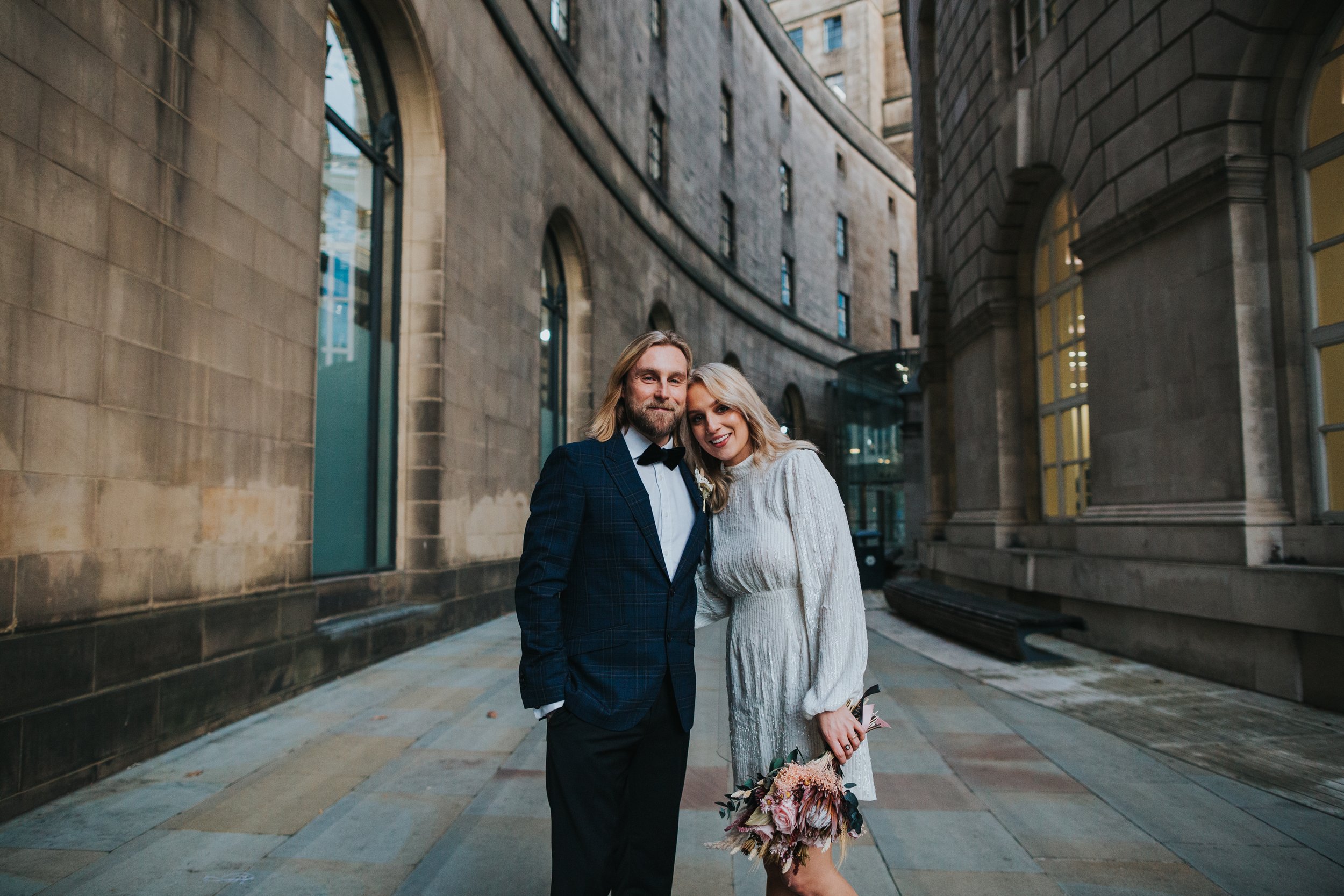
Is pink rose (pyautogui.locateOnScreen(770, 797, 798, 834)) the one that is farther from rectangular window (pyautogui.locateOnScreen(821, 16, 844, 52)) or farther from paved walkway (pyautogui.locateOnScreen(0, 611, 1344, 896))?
rectangular window (pyautogui.locateOnScreen(821, 16, 844, 52))

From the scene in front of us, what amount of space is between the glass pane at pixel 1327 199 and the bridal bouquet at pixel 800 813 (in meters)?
6.07

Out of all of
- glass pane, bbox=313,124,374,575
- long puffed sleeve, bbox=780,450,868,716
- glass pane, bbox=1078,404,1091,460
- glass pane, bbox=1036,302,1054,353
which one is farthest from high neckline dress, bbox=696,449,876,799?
glass pane, bbox=1036,302,1054,353

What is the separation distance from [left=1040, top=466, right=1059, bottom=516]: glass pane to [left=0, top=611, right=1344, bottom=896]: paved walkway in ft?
17.1

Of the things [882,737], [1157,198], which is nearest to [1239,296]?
[1157,198]

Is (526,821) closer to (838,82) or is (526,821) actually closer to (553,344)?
(553,344)

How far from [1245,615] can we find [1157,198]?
342 centimetres

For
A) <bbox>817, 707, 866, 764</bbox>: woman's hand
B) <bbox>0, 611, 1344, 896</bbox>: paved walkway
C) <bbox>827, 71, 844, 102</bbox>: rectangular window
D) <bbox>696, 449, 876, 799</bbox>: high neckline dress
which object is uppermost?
<bbox>827, 71, 844, 102</bbox>: rectangular window

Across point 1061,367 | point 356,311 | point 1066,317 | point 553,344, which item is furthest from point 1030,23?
point 356,311

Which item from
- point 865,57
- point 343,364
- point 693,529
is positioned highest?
point 865,57

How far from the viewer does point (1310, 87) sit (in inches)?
234

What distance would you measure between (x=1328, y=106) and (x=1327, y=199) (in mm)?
659

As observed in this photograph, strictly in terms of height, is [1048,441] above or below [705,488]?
above

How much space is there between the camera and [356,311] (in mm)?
7961

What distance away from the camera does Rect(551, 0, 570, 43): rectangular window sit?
1298cm
